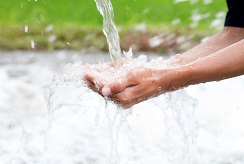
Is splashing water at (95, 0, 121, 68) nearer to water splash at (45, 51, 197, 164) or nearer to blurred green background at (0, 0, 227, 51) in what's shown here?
water splash at (45, 51, 197, 164)

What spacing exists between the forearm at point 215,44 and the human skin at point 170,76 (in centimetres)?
39

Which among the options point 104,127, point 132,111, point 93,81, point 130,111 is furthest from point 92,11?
point 93,81

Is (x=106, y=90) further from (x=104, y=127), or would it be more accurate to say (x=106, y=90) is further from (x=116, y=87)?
(x=104, y=127)

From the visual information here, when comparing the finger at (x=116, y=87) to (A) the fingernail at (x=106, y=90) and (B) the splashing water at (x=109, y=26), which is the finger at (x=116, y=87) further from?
(B) the splashing water at (x=109, y=26)

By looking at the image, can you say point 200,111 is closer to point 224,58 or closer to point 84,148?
point 84,148

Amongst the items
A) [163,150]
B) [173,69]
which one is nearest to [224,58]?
[173,69]

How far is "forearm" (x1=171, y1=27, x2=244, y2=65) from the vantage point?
2.18m

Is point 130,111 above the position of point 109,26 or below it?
below

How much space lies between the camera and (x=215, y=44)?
7.41 ft

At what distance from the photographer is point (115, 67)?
1996 mm

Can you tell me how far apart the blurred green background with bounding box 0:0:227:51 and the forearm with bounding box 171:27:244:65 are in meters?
2.25

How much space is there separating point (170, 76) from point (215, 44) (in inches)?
23.2

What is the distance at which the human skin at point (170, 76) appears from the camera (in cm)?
167

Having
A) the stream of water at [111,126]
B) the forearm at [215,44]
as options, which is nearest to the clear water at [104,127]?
the stream of water at [111,126]
